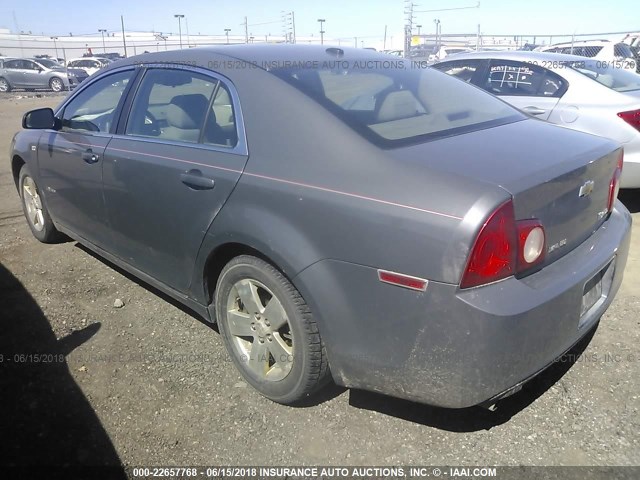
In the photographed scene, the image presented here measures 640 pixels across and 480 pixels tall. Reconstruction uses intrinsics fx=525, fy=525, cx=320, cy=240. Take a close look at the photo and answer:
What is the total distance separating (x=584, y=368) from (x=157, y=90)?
2833mm

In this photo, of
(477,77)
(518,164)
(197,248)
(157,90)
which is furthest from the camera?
(477,77)

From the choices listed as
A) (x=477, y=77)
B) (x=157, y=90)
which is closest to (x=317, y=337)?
(x=157, y=90)

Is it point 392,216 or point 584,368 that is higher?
point 392,216

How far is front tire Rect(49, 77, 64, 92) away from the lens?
82.4ft

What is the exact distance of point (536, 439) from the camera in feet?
7.52

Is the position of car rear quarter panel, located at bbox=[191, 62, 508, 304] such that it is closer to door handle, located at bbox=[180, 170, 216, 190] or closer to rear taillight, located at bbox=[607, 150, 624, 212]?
door handle, located at bbox=[180, 170, 216, 190]

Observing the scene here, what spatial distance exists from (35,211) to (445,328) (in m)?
4.06

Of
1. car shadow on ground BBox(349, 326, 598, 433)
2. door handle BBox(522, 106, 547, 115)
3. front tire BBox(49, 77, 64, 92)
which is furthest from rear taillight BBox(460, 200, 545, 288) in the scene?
front tire BBox(49, 77, 64, 92)

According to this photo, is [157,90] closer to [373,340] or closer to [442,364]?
[373,340]

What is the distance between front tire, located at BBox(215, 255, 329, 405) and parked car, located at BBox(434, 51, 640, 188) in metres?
3.23

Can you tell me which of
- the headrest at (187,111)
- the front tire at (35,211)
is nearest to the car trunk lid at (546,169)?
the headrest at (187,111)

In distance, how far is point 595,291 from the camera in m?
2.35

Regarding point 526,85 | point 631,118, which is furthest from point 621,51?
point 631,118

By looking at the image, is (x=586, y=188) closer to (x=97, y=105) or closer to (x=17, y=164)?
(x=97, y=105)
